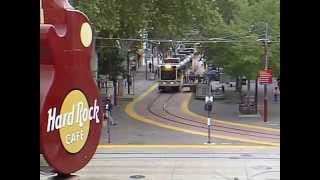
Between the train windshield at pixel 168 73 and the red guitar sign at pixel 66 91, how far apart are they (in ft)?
118

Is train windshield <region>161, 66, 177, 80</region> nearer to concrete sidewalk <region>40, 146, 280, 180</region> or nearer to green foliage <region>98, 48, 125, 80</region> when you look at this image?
green foliage <region>98, 48, 125, 80</region>

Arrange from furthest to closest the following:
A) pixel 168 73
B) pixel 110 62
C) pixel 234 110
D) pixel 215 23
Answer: pixel 168 73
pixel 110 62
pixel 234 110
pixel 215 23

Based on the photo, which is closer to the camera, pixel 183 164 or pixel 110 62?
pixel 183 164

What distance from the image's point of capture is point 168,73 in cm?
4881

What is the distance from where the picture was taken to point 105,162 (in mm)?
18766

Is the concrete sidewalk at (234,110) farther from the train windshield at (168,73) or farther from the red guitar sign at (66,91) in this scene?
the red guitar sign at (66,91)

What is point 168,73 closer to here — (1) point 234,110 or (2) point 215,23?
(1) point 234,110

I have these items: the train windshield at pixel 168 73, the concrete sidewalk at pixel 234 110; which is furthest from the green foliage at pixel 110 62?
the train windshield at pixel 168 73

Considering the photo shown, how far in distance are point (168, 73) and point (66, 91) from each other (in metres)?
37.9

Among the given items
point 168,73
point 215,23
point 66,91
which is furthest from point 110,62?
point 66,91

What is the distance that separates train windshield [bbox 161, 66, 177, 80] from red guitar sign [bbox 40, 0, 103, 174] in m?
36.0

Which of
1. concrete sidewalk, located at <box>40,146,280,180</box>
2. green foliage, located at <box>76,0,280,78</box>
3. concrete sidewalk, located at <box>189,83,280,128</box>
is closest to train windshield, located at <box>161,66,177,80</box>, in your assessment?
concrete sidewalk, located at <box>189,83,280,128</box>

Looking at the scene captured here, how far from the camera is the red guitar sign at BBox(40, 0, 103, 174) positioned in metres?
10.4
